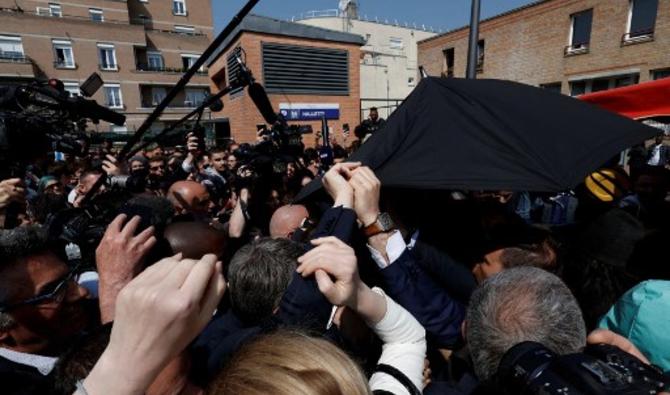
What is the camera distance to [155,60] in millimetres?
33094

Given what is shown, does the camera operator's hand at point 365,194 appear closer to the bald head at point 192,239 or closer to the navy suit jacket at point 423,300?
the navy suit jacket at point 423,300

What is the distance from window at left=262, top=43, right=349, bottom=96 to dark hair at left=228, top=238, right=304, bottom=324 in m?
16.2

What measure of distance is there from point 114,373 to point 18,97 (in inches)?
65.8

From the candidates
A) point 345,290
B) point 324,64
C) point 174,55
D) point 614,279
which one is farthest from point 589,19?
point 174,55

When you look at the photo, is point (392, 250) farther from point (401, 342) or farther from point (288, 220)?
point (288, 220)

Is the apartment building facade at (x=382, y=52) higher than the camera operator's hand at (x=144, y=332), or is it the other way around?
the apartment building facade at (x=382, y=52)

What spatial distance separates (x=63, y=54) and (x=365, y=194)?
35.1 metres

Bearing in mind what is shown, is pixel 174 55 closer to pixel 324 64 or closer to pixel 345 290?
pixel 324 64

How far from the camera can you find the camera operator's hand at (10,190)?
2285mm

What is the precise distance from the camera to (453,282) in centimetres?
172

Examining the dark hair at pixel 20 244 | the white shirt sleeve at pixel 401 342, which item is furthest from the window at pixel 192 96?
the white shirt sleeve at pixel 401 342

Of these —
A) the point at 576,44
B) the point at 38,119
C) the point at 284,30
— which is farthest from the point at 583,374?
the point at 576,44

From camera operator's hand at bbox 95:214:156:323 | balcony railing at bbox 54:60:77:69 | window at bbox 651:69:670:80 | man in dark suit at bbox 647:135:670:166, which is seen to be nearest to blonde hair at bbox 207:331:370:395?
camera operator's hand at bbox 95:214:156:323

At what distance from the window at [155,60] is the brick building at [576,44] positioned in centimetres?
2511
